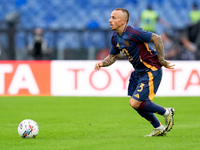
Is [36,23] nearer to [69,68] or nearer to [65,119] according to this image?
[69,68]

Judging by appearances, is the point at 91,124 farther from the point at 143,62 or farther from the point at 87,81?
the point at 87,81

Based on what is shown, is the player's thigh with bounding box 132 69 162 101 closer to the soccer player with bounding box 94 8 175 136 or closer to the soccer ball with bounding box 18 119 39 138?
the soccer player with bounding box 94 8 175 136

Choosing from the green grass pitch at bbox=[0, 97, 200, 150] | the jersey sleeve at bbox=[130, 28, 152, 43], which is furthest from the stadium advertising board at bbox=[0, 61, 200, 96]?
the jersey sleeve at bbox=[130, 28, 152, 43]

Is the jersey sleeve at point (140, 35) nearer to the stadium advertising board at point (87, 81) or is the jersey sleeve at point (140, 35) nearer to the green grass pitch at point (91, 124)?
the green grass pitch at point (91, 124)

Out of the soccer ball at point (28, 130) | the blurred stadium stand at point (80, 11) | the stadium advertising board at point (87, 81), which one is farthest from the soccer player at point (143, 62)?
the blurred stadium stand at point (80, 11)

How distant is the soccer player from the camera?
21.8 ft

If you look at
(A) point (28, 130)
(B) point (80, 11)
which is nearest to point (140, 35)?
(A) point (28, 130)

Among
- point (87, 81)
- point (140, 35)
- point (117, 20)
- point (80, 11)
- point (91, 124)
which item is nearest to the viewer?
point (140, 35)

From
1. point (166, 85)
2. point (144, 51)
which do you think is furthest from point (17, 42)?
point (144, 51)

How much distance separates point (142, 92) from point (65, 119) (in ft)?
10.0

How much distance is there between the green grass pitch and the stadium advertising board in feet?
1.36

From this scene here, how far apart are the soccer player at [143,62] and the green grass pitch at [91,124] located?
363mm

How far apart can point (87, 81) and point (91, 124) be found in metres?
5.77

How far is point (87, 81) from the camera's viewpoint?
1425 centimetres
